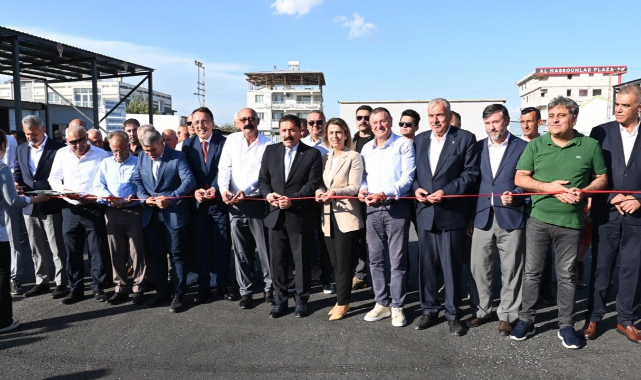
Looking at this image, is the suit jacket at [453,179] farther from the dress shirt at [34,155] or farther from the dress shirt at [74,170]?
the dress shirt at [34,155]

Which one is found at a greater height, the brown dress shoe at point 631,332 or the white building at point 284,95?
the white building at point 284,95

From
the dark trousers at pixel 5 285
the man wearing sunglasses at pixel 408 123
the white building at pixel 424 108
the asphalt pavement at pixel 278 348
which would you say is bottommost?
the asphalt pavement at pixel 278 348

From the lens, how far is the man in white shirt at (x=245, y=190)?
4.88m

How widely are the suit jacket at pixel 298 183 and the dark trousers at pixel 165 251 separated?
1.08 metres

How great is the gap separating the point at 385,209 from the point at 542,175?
1423mm

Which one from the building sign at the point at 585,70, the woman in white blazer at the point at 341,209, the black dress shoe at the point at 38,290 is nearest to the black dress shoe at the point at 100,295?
the black dress shoe at the point at 38,290

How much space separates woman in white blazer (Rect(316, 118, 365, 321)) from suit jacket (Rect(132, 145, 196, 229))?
5.08 feet

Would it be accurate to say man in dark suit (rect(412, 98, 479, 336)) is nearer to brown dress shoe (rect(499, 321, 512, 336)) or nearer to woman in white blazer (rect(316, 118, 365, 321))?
brown dress shoe (rect(499, 321, 512, 336))

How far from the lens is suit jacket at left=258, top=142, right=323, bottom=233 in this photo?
14.8ft

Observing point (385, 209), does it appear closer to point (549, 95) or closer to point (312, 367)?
point (312, 367)

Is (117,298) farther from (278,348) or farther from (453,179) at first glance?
(453,179)

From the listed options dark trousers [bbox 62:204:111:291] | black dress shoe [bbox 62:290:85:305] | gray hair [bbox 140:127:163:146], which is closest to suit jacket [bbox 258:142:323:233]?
gray hair [bbox 140:127:163:146]

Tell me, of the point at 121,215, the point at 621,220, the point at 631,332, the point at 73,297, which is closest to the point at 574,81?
the point at 621,220

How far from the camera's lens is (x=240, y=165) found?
4.92 meters
